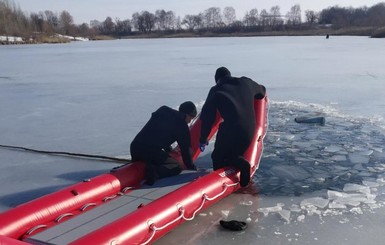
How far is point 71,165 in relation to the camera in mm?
4051

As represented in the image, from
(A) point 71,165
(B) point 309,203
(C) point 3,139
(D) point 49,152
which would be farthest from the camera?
(C) point 3,139

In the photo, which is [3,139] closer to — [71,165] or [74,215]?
[71,165]

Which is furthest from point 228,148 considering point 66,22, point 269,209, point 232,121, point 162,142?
point 66,22

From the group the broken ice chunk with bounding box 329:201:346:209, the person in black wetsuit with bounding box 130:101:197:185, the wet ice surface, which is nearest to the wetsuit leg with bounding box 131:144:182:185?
the person in black wetsuit with bounding box 130:101:197:185

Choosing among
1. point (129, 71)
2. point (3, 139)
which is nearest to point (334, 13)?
point (129, 71)

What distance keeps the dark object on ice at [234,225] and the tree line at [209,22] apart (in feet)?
143

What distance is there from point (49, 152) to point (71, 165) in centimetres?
49

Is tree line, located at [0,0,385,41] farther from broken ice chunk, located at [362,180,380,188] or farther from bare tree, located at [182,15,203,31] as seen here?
broken ice chunk, located at [362,180,380,188]

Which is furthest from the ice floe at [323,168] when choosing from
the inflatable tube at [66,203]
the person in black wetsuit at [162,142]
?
the inflatable tube at [66,203]

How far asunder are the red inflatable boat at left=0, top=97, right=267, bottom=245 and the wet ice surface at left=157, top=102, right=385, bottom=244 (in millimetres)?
160

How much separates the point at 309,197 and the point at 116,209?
4.67 ft

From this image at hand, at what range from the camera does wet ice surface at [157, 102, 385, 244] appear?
8.82 feet

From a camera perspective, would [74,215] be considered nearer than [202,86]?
Yes

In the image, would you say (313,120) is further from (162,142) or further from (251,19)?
(251,19)
